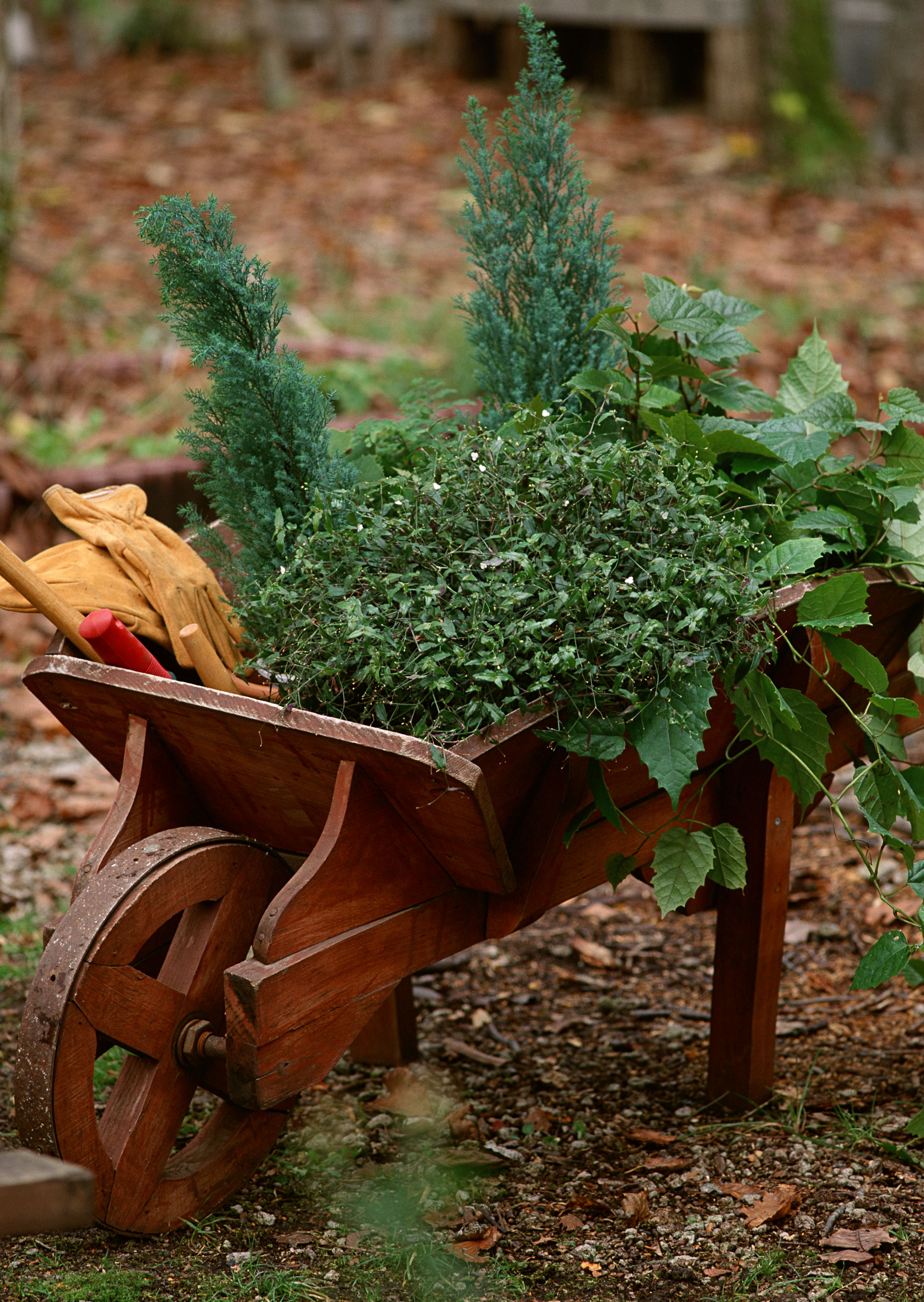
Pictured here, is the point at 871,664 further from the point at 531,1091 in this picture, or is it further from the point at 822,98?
the point at 822,98

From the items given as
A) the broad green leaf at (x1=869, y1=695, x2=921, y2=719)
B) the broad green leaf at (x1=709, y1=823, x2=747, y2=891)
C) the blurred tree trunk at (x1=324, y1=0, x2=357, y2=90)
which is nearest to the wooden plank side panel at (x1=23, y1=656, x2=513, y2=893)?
the broad green leaf at (x1=709, y1=823, x2=747, y2=891)

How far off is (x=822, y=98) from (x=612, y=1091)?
296 inches

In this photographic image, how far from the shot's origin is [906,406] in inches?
88.7

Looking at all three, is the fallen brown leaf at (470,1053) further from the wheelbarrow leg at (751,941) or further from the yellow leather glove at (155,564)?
the yellow leather glove at (155,564)

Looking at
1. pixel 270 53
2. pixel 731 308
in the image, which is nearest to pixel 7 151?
pixel 270 53

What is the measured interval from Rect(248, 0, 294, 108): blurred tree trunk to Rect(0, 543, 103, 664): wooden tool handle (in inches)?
357

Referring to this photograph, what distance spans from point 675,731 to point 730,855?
1.26 ft

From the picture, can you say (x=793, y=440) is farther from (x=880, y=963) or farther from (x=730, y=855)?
(x=880, y=963)

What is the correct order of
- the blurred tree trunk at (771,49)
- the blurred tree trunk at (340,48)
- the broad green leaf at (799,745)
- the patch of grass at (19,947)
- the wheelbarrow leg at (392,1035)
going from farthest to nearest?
the blurred tree trunk at (340,48) < the blurred tree trunk at (771,49) < the patch of grass at (19,947) < the wheelbarrow leg at (392,1035) < the broad green leaf at (799,745)

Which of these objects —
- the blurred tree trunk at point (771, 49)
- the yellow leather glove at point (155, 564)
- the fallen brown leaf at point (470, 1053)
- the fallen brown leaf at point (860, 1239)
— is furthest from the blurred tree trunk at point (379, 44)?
the fallen brown leaf at point (860, 1239)

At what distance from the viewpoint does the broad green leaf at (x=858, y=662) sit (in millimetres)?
2047

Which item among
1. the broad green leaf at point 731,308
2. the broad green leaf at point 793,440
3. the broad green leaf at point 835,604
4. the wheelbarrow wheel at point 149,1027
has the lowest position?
the wheelbarrow wheel at point 149,1027

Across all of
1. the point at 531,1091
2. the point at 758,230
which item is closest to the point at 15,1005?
the point at 531,1091

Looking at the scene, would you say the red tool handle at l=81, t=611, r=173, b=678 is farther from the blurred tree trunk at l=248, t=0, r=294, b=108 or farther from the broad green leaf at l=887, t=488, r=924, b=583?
the blurred tree trunk at l=248, t=0, r=294, b=108
